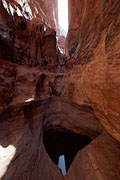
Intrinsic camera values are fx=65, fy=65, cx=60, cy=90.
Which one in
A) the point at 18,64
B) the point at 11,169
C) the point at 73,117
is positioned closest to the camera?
the point at 11,169

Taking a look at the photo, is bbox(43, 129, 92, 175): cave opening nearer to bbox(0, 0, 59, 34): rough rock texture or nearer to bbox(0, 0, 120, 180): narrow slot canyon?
bbox(0, 0, 120, 180): narrow slot canyon

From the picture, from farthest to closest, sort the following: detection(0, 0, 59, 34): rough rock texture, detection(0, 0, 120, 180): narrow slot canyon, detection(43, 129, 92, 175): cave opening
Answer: detection(0, 0, 59, 34): rough rock texture, detection(43, 129, 92, 175): cave opening, detection(0, 0, 120, 180): narrow slot canyon

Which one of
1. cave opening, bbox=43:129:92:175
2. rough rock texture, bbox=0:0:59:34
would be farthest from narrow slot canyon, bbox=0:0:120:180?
rough rock texture, bbox=0:0:59:34

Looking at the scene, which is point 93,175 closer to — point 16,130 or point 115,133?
point 115,133

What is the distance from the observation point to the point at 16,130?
90.4 inches

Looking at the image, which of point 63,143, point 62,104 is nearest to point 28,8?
point 62,104

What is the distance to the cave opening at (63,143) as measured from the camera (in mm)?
3928

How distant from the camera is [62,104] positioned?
170 inches

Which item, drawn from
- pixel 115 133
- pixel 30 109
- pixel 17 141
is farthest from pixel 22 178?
pixel 115 133

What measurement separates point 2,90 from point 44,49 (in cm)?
457

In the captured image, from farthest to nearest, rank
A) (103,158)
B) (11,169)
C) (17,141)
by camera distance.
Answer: (17,141)
(103,158)
(11,169)

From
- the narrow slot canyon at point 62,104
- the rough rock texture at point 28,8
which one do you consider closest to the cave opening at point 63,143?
the narrow slot canyon at point 62,104

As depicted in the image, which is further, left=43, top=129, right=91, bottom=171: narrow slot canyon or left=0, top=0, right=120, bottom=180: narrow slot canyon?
left=43, top=129, right=91, bottom=171: narrow slot canyon

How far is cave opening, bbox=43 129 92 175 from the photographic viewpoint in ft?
12.9
